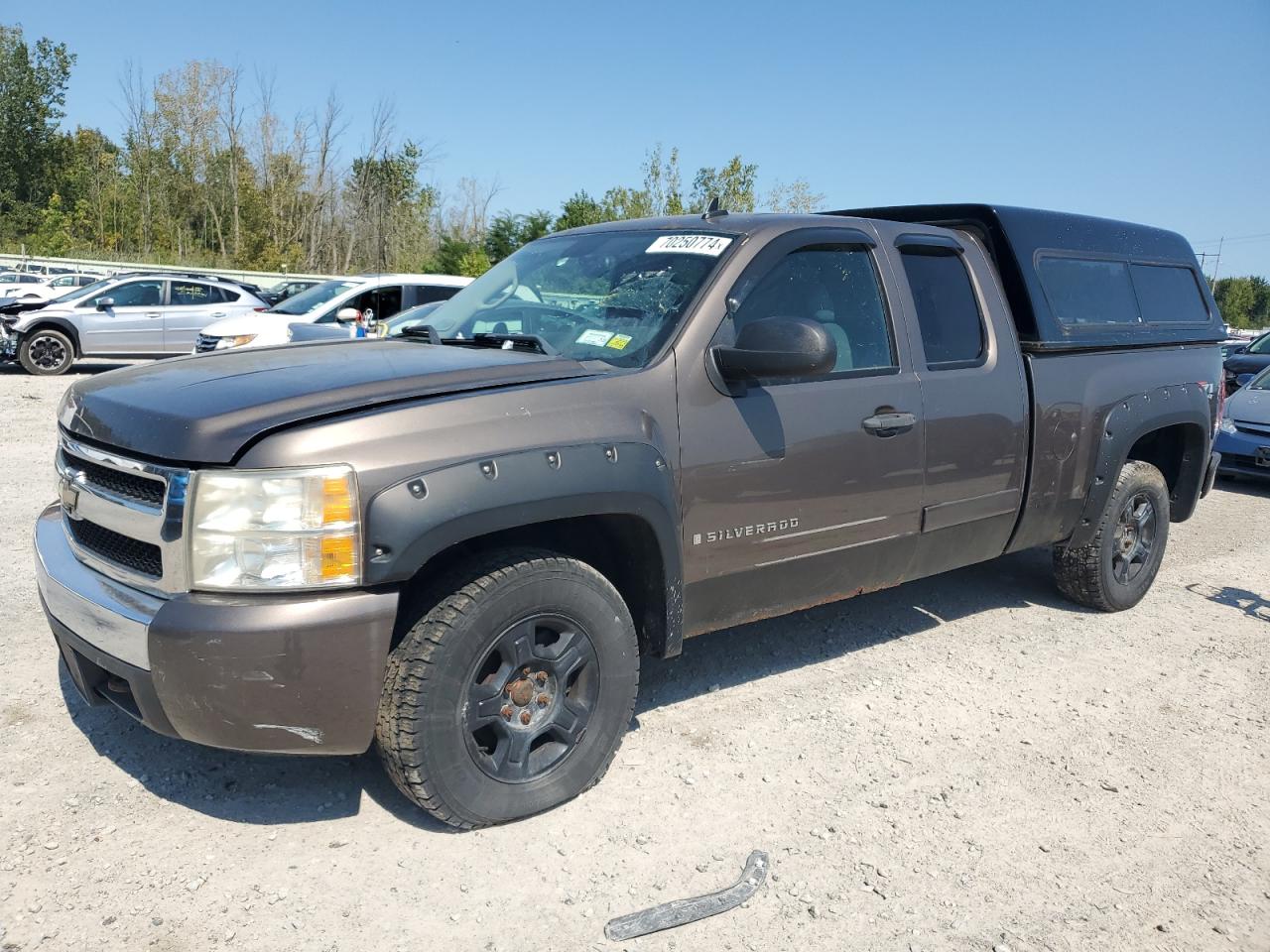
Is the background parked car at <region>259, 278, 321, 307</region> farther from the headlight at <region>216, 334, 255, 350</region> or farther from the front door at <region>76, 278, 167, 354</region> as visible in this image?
the headlight at <region>216, 334, 255, 350</region>

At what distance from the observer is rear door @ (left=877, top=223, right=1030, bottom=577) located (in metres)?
4.17

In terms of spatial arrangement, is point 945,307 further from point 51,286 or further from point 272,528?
point 51,286

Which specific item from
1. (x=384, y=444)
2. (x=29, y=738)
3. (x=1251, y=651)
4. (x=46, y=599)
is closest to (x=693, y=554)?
(x=384, y=444)

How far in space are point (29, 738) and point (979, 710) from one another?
3607 millimetres

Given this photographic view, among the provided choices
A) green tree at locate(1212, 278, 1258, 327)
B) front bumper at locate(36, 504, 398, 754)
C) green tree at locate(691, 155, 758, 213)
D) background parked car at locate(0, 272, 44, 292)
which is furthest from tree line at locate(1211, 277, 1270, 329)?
front bumper at locate(36, 504, 398, 754)

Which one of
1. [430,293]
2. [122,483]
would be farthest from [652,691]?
[430,293]

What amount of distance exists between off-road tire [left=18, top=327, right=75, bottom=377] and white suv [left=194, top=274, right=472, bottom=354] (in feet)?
10.7

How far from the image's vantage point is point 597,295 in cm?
381

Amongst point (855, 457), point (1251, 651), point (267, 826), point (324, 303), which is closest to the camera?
point (267, 826)

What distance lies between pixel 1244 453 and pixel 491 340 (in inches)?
353

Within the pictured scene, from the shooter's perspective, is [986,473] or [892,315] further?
[986,473]

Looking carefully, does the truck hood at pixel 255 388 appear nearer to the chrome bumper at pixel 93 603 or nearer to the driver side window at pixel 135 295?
the chrome bumper at pixel 93 603

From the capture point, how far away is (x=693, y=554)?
3418mm

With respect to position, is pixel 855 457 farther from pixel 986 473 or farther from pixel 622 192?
pixel 622 192
